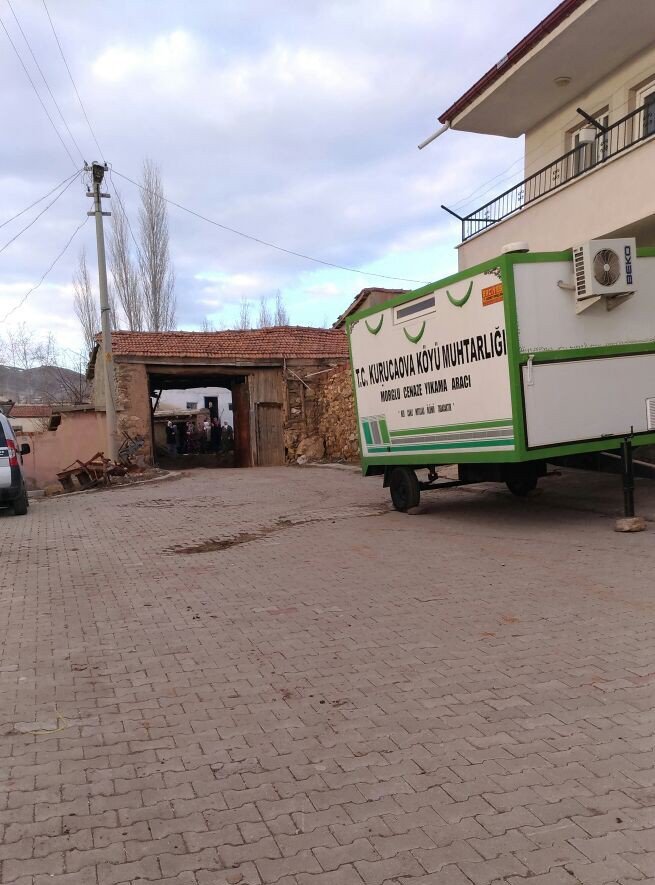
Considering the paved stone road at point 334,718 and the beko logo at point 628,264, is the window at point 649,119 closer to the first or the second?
the beko logo at point 628,264

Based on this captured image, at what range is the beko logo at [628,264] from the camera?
802 cm

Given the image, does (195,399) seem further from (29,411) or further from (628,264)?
(628,264)

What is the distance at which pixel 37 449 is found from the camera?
2153cm

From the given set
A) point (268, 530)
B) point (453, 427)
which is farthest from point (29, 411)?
point (453, 427)

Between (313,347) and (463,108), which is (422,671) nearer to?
(463,108)

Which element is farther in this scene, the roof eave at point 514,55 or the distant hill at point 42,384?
the distant hill at point 42,384

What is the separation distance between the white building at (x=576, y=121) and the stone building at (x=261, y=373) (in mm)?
9865

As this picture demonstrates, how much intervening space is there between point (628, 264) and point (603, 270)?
378 mm

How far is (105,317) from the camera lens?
19766 mm

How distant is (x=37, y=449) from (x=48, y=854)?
20595mm

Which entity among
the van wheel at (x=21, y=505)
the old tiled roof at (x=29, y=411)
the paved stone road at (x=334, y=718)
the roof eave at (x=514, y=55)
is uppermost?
the roof eave at (x=514, y=55)

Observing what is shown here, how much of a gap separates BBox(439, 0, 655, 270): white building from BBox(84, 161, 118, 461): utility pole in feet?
34.0

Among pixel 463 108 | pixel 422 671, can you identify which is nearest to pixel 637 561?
pixel 422 671

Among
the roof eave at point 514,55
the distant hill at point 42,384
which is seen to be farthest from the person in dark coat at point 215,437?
the roof eave at point 514,55
